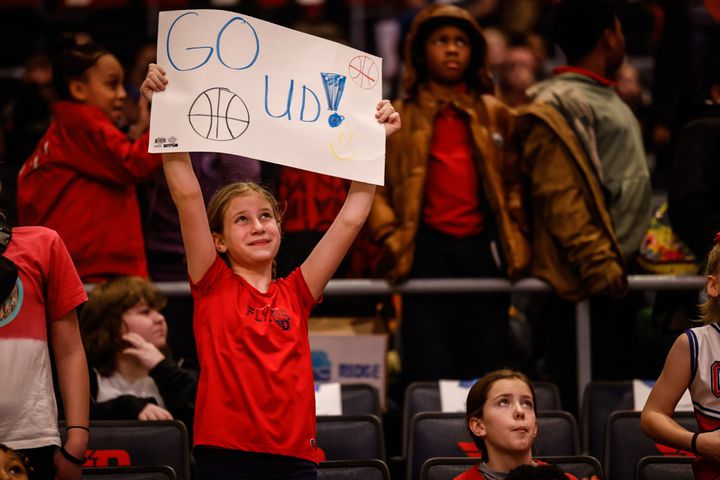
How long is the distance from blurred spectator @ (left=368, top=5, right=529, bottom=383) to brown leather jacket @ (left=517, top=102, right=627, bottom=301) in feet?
0.38

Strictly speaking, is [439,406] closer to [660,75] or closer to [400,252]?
[400,252]

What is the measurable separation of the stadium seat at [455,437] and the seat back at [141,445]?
0.92 metres

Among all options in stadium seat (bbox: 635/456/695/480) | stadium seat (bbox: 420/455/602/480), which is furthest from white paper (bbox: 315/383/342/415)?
stadium seat (bbox: 635/456/695/480)

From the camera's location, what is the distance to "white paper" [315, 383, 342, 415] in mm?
4949

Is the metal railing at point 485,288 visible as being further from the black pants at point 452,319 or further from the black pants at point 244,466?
the black pants at point 244,466

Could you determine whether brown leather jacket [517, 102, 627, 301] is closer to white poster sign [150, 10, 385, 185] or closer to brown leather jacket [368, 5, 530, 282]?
brown leather jacket [368, 5, 530, 282]

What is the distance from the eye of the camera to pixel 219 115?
3.75 m

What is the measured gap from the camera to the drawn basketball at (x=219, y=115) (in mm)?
3723

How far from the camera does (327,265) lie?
12.3ft

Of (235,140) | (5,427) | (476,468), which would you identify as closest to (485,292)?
(476,468)

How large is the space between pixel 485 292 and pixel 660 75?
2.62m

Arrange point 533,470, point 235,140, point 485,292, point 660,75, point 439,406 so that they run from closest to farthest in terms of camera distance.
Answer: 1. point 533,470
2. point 235,140
3. point 439,406
4. point 485,292
5. point 660,75

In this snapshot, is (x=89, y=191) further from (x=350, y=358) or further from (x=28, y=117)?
(x=28, y=117)

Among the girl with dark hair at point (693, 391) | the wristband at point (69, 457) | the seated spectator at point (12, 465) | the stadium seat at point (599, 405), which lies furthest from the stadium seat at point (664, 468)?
the seated spectator at point (12, 465)
